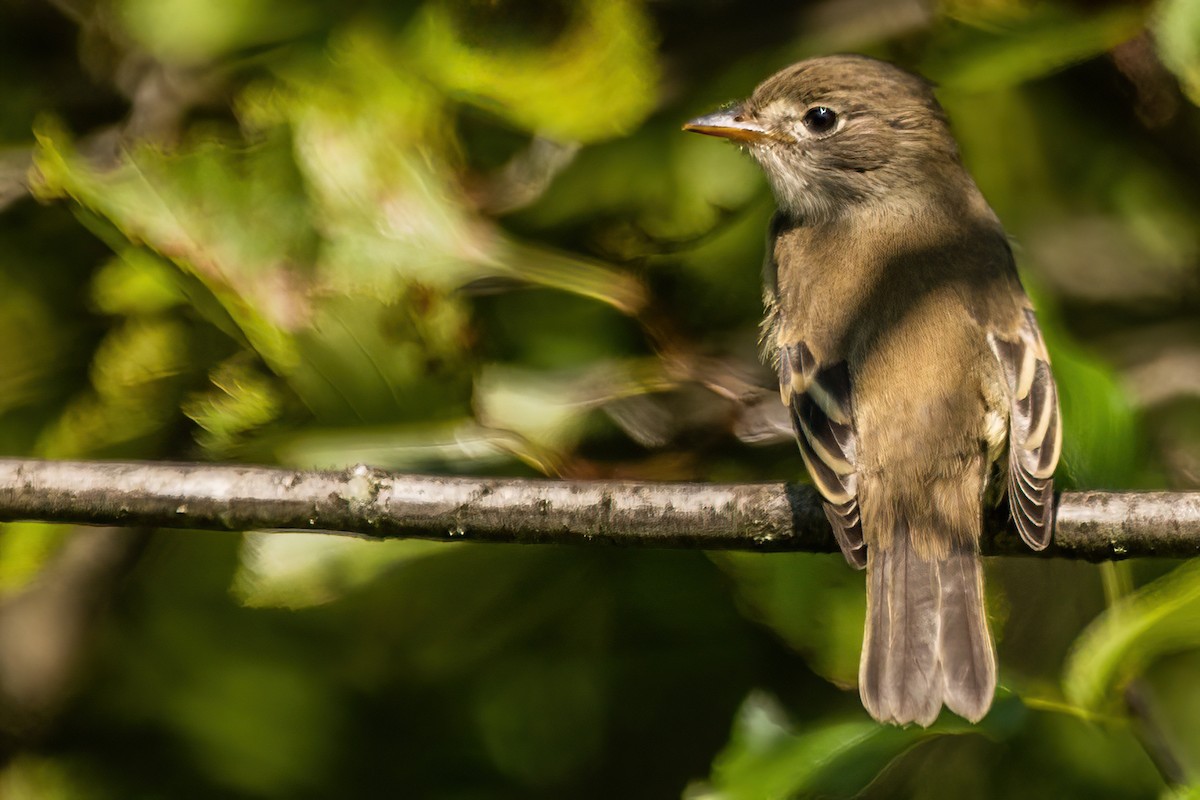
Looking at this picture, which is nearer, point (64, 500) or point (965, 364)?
point (64, 500)

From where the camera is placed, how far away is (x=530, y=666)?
3.10m

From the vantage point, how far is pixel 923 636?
2744 millimetres

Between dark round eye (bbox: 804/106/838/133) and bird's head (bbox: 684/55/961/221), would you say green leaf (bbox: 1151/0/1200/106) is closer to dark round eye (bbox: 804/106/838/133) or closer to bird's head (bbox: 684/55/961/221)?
bird's head (bbox: 684/55/961/221)

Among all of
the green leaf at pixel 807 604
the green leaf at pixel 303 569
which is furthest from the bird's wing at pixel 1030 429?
the green leaf at pixel 303 569

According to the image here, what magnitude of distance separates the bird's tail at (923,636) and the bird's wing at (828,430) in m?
0.13

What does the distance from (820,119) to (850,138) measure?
0.10 meters

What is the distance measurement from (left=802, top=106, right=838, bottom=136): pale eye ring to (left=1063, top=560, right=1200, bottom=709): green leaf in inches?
73.4

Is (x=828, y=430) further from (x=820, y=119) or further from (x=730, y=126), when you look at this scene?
(x=820, y=119)

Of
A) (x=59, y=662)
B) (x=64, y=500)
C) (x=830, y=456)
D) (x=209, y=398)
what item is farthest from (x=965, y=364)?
(x=59, y=662)

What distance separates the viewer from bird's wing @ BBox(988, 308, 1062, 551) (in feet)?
8.27

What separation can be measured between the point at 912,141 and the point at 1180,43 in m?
1.44

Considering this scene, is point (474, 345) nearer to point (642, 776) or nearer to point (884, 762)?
point (884, 762)

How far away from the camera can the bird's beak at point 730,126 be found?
3.15m

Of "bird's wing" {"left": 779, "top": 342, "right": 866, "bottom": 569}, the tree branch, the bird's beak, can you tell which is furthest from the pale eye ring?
the tree branch
